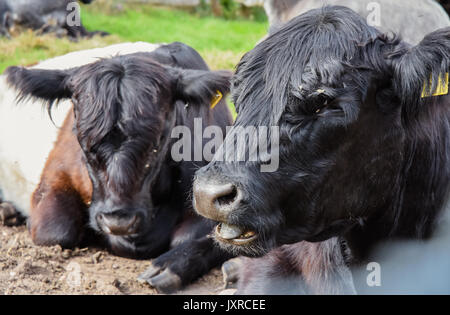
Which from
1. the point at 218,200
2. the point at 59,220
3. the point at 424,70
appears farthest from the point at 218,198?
the point at 59,220

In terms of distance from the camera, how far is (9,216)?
6465mm

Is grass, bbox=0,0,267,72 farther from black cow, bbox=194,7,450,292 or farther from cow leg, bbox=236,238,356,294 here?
black cow, bbox=194,7,450,292

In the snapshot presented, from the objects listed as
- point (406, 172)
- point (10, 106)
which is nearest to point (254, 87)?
point (406, 172)

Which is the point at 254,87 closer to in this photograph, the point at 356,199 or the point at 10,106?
the point at 356,199

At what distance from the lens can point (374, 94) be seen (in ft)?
11.0

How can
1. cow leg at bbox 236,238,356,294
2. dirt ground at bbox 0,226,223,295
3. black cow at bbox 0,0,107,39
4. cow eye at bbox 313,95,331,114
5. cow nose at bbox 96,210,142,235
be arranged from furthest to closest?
black cow at bbox 0,0,107,39
cow nose at bbox 96,210,142,235
dirt ground at bbox 0,226,223,295
cow leg at bbox 236,238,356,294
cow eye at bbox 313,95,331,114

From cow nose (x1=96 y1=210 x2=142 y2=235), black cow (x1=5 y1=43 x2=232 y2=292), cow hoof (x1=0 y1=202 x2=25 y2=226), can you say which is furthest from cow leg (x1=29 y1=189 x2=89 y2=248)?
cow nose (x1=96 y1=210 x2=142 y2=235)

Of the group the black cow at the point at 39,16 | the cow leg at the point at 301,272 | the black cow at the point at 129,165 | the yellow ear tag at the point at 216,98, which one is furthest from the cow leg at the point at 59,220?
the black cow at the point at 39,16

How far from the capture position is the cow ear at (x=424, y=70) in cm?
318

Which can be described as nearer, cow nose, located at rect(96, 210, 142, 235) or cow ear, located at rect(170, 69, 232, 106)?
cow nose, located at rect(96, 210, 142, 235)

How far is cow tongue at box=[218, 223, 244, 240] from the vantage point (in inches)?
128

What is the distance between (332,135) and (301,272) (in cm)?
112

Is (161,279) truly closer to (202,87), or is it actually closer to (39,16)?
(202,87)

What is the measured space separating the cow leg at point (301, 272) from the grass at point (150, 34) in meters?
6.05
